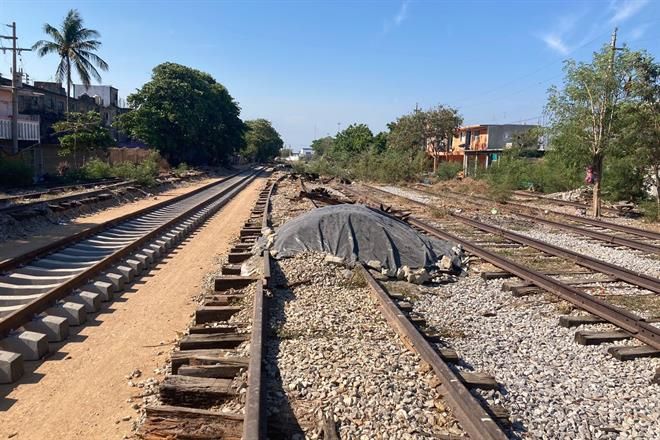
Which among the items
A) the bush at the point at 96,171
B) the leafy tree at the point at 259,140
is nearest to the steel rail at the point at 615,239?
the bush at the point at 96,171

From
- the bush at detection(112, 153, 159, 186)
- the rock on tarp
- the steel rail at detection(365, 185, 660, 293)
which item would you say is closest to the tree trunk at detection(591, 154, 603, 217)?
the steel rail at detection(365, 185, 660, 293)

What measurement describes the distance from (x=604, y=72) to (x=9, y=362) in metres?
20.3

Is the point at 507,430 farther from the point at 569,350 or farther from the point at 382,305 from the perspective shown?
the point at 382,305

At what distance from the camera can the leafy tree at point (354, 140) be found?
81.1 m

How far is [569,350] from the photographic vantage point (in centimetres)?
612

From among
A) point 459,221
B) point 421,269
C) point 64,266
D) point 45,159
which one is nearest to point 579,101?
point 459,221

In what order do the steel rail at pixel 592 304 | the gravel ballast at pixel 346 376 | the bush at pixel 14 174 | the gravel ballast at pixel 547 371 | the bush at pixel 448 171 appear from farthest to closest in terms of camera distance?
the bush at pixel 448 171 → the bush at pixel 14 174 → the steel rail at pixel 592 304 → the gravel ballast at pixel 547 371 → the gravel ballast at pixel 346 376

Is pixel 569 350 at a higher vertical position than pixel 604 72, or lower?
lower

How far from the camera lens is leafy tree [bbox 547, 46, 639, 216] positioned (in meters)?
19.3

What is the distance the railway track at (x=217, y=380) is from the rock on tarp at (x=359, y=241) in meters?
3.03

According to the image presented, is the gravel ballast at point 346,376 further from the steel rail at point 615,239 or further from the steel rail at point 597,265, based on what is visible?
the steel rail at point 615,239

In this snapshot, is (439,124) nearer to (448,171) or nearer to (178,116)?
(448,171)

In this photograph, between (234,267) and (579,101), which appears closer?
(234,267)

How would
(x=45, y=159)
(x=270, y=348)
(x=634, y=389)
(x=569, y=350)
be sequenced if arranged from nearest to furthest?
(x=634, y=389)
(x=270, y=348)
(x=569, y=350)
(x=45, y=159)
